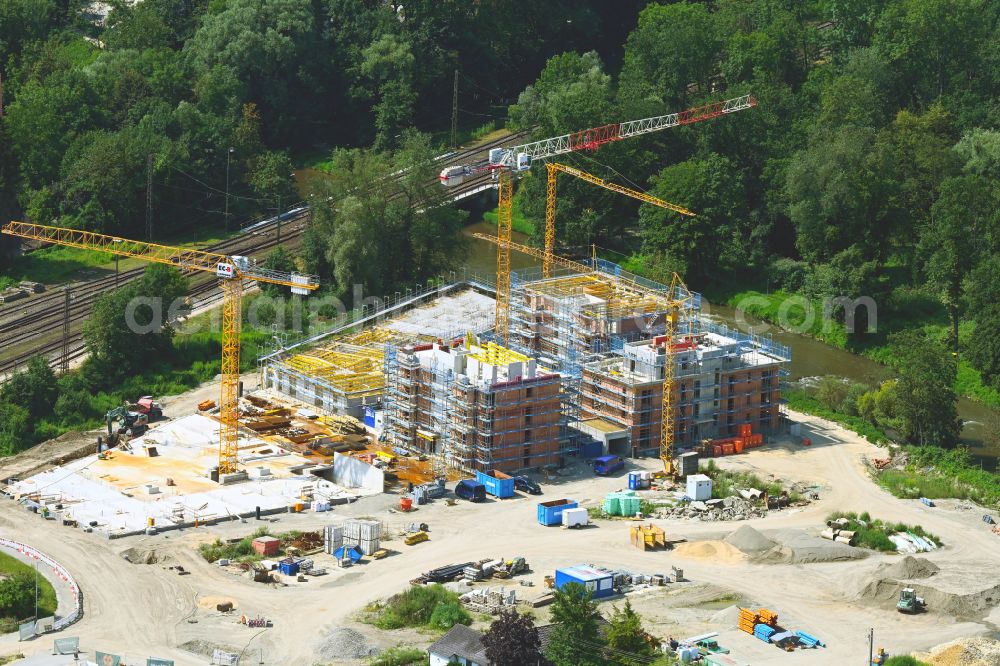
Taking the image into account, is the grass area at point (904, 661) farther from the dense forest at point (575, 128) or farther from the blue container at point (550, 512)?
the dense forest at point (575, 128)

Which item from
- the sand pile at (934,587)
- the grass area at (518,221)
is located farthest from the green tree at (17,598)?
the grass area at (518,221)

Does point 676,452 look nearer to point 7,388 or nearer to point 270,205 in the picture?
Result: point 7,388

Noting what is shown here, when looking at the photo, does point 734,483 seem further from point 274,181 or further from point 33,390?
point 274,181

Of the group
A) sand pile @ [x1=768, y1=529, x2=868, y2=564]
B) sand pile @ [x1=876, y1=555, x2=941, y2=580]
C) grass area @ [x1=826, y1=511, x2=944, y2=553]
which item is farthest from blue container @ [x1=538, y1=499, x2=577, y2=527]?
sand pile @ [x1=876, y1=555, x2=941, y2=580]

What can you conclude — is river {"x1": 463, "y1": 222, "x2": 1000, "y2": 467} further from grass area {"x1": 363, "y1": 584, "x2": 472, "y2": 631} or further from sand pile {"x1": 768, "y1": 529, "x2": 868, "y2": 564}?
grass area {"x1": 363, "y1": 584, "x2": 472, "y2": 631}

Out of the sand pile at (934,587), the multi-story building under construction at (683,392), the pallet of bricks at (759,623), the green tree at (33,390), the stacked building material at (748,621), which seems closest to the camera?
the pallet of bricks at (759,623)

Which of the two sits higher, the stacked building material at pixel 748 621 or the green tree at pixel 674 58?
the green tree at pixel 674 58

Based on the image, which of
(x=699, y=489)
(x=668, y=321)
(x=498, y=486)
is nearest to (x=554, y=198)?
(x=668, y=321)
